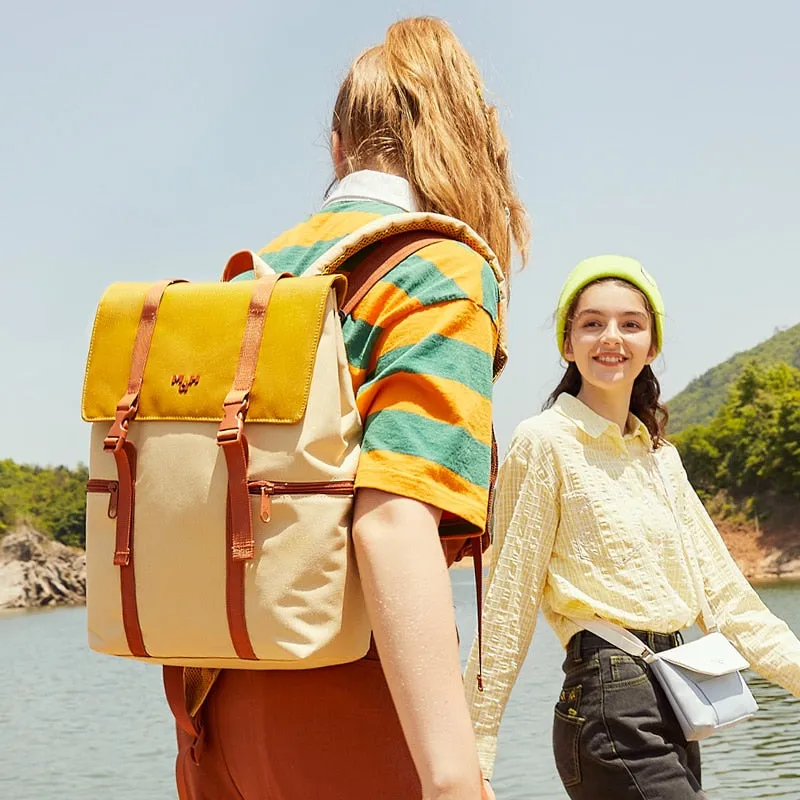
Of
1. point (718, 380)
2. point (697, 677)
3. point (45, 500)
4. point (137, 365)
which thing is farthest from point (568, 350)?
point (718, 380)

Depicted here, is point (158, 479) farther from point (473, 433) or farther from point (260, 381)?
point (473, 433)

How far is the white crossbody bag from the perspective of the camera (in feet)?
9.18

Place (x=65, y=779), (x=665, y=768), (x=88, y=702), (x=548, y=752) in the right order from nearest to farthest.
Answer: (x=665, y=768)
(x=548, y=752)
(x=65, y=779)
(x=88, y=702)

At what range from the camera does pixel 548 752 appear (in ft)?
38.3

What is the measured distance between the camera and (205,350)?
4.97 feet

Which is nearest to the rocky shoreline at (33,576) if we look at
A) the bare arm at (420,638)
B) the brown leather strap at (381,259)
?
the brown leather strap at (381,259)

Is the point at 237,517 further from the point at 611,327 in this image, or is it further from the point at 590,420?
the point at 611,327

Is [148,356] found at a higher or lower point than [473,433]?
higher

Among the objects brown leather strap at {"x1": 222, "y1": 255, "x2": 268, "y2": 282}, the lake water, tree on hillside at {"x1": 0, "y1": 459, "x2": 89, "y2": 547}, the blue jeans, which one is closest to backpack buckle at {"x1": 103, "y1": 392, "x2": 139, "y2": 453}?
brown leather strap at {"x1": 222, "y1": 255, "x2": 268, "y2": 282}

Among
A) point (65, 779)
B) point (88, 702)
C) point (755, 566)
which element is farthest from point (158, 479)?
point (755, 566)

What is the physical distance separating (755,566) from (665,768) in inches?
1998

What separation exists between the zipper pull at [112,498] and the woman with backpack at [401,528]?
24 centimetres

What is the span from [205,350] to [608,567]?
1.67m

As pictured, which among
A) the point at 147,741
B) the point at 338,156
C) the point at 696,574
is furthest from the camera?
the point at 147,741
